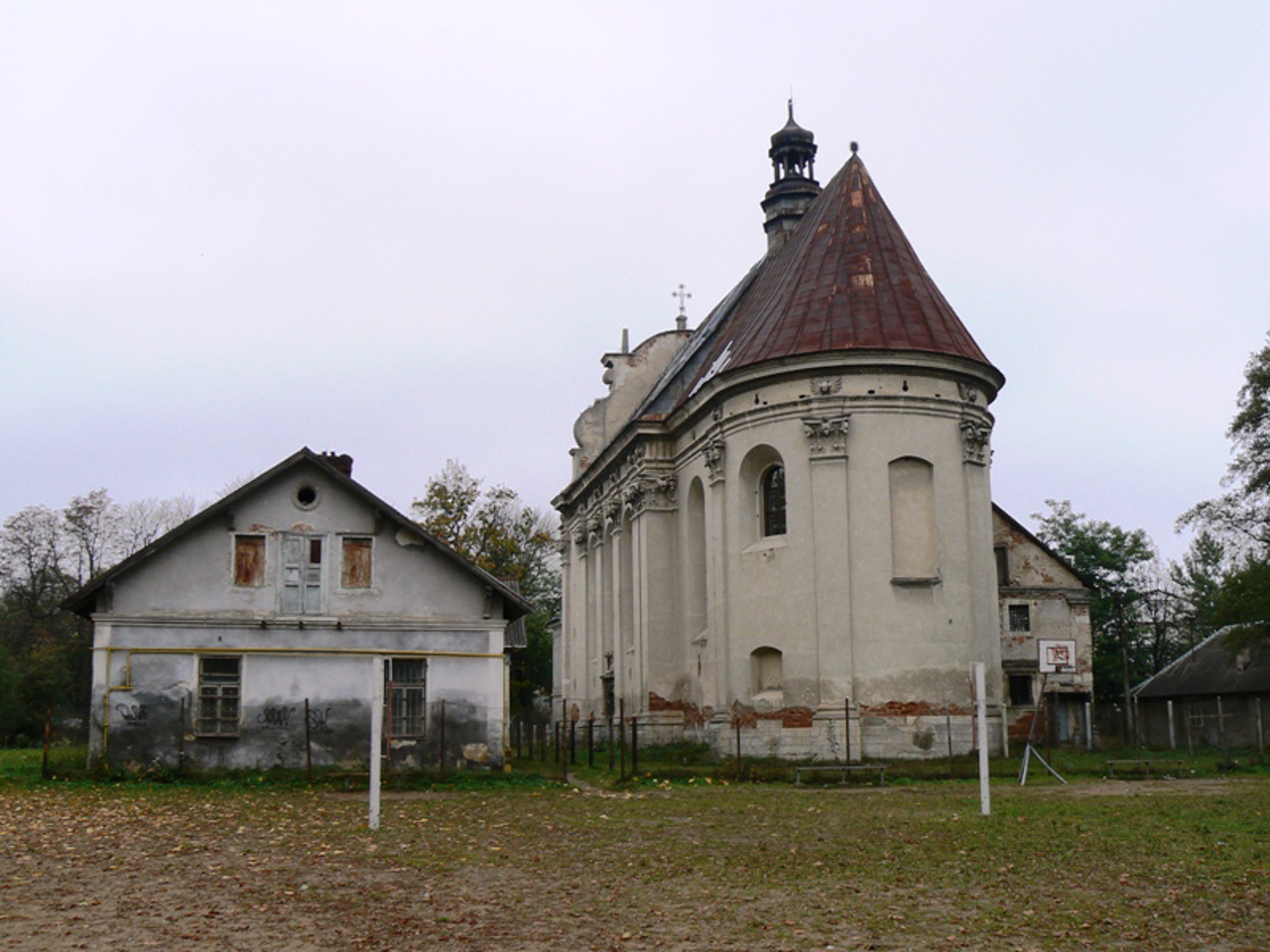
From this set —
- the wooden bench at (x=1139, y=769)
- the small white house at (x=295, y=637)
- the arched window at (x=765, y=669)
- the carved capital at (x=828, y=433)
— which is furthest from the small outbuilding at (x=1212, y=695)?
the small white house at (x=295, y=637)

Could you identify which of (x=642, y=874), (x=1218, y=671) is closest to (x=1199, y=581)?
(x=1218, y=671)

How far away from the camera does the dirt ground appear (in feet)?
29.5

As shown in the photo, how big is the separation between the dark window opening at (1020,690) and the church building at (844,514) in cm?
1224

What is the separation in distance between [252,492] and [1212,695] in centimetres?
3465

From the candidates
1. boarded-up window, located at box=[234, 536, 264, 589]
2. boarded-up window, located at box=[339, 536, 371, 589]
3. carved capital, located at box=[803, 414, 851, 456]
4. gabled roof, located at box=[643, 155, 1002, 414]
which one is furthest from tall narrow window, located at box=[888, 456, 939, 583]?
boarded-up window, located at box=[234, 536, 264, 589]

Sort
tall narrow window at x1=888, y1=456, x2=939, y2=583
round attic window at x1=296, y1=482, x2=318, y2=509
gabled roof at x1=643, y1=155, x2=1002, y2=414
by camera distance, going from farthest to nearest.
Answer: gabled roof at x1=643, y1=155, x2=1002, y2=414, tall narrow window at x1=888, y1=456, x2=939, y2=583, round attic window at x1=296, y1=482, x2=318, y2=509

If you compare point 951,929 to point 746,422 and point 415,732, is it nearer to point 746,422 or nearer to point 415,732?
point 415,732

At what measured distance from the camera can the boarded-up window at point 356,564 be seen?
1024 inches

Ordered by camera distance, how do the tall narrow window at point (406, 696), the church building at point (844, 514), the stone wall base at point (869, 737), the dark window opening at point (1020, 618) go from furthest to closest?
the dark window opening at point (1020, 618) < the church building at point (844, 514) < the stone wall base at point (869, 737) < the tall narrow window at point (406, 696)

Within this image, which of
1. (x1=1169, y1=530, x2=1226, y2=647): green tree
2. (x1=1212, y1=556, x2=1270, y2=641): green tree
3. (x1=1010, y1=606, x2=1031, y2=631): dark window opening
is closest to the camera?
(x1=1212, y1=556, x2=1270, y2=641): green tree

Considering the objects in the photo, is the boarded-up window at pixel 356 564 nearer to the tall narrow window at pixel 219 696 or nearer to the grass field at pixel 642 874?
the tall narrow window at pixel 219 696

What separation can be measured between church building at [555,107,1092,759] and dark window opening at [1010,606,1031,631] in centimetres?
1365

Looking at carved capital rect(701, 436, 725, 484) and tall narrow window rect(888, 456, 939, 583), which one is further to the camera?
carved capital rect(701, 436, 725, 484)

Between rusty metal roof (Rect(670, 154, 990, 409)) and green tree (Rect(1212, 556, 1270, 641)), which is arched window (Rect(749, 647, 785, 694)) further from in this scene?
green tree (Rect(1212, 556, 1270, 641))
